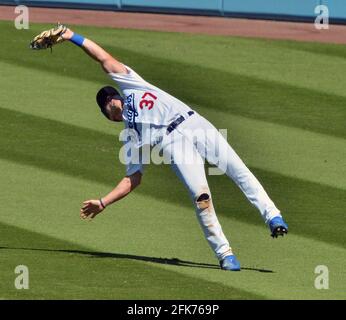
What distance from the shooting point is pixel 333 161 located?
1435 cm

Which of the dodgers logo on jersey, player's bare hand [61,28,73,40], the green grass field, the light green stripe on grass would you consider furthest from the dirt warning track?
player's bare hand [61,28,73,40]

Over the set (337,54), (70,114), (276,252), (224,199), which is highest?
(337,54)

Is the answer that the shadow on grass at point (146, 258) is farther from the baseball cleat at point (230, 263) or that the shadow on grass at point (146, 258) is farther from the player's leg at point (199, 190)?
the player's leg at point (199, 190)

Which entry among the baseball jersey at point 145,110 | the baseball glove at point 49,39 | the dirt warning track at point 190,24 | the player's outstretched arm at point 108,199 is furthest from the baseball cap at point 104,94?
the dirt warning track at point 190,24

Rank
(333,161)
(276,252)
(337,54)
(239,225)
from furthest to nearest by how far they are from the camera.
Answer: (337,54)
(333,161)
(239,225)
(276,252)

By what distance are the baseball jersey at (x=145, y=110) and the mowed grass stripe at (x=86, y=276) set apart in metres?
1.10

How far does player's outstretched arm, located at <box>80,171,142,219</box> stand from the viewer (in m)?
10.7

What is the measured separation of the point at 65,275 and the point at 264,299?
1.78 m

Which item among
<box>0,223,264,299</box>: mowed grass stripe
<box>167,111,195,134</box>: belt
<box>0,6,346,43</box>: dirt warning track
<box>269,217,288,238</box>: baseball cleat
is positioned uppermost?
<box>0,6,346,43</box>: dirt warning track

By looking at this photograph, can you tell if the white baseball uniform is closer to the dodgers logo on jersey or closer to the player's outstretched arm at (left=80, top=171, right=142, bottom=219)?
the dodgers logo on jersey

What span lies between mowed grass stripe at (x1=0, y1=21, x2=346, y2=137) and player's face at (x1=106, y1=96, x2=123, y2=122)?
5.18 metres

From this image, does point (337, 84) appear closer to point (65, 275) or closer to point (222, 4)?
point (222, 4)

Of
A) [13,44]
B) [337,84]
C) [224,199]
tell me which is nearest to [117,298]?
[224,199]
